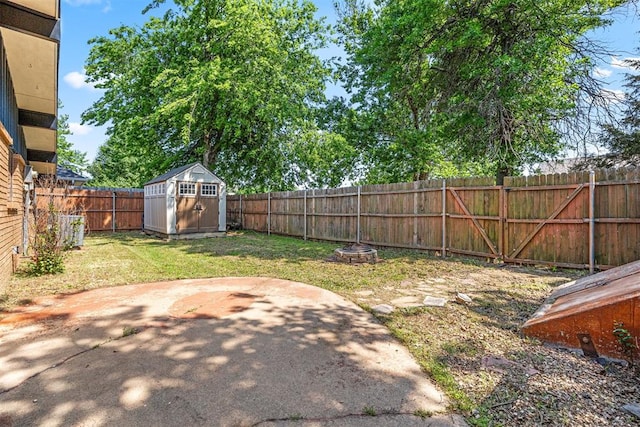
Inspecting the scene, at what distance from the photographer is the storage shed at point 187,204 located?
471 inches

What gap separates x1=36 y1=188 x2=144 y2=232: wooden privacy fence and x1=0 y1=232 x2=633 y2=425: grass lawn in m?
6.08

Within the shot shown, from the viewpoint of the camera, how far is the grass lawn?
216cm

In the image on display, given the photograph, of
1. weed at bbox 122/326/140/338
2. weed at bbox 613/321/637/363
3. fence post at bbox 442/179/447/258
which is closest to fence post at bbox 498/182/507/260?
fence post at bbox 442/179/447/258

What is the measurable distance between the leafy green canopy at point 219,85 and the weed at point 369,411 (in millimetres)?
12684

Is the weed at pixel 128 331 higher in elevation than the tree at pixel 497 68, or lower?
lower

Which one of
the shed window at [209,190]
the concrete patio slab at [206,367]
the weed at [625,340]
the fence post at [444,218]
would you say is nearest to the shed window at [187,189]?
the shed window at [209,190]

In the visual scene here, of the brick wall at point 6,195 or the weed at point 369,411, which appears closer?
the weed at point 369,411

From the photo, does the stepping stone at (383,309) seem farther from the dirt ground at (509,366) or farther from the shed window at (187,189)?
the shed window at (187,189)

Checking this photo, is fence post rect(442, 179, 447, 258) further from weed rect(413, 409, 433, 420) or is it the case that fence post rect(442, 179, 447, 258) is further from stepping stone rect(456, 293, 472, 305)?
weed rect(413, 409, 433, 420)

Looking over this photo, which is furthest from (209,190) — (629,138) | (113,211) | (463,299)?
(629,138)

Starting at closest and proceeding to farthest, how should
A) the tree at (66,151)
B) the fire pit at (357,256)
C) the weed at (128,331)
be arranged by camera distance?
1. the weed at (128,331)
2. the fire pit at (357,256)
3. the tree at (66,151)

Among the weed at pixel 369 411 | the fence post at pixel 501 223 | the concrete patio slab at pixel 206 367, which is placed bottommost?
the weed at pixel 369 411

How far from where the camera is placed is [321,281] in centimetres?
558

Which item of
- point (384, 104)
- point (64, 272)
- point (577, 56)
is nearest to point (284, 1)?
point (384, 104)
